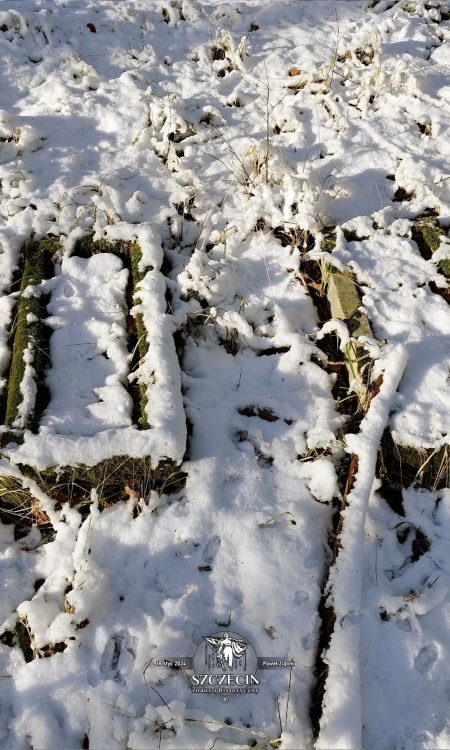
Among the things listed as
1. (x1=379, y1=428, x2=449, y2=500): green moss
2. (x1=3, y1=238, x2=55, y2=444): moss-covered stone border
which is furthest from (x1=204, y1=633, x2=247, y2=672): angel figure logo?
(x1=3, y1=238, x2=55, y2=444): moss-covered stone border

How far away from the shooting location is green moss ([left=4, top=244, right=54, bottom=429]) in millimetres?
2627

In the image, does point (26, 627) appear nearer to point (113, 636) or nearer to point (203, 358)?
point (113, 636)

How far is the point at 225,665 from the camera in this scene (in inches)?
80.4

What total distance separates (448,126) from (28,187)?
3375mm

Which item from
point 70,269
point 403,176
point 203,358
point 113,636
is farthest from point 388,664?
point 403,176

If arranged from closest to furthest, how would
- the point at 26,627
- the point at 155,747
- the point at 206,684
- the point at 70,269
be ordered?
the point at 155,747 → the point at 206,684 → the point at 26,627 → the point at 70,269

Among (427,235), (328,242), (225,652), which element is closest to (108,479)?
(225,652)

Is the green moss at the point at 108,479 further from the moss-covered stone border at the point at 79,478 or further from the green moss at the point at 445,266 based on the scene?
the green moss at the point at 445,266

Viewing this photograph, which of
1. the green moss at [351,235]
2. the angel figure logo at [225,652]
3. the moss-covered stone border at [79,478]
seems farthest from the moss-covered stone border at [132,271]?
the green moss at [351,235]

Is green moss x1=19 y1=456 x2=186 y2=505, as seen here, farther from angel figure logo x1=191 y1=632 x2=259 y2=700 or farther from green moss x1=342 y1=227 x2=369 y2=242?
green moss x1=342 y1=227 x2=369 y2=242

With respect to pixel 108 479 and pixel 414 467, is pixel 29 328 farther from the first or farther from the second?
pixel 414 467

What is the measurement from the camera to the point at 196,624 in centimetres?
214

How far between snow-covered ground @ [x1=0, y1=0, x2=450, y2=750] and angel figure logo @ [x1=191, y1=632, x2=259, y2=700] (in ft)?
0.14

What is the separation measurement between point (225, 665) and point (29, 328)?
2029 mm
